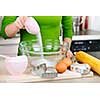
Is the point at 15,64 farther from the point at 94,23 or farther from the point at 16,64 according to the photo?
the point at 94,23

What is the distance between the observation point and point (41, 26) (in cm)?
69

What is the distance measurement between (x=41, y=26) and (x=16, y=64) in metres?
0.15

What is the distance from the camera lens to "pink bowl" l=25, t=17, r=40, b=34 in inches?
26.9

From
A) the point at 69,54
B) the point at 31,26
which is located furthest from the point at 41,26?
the point at 69,54

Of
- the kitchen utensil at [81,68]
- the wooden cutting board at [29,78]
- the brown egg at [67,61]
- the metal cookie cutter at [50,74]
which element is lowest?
the wooden cutting board at [29,78]

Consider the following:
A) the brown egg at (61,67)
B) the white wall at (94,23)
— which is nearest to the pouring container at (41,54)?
the brown egg at (61,67)

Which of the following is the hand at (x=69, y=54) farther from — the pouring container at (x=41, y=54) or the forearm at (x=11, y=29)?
the forearm at (x=11, y=29)

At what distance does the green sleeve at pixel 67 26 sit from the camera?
69 centimetres

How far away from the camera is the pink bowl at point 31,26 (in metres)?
0.68

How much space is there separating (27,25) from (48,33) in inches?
2.9

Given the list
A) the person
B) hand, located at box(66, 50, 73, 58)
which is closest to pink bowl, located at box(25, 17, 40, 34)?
the person

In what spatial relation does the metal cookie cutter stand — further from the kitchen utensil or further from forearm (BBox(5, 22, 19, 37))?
forearm (BBox(5, 22, 19, 37))

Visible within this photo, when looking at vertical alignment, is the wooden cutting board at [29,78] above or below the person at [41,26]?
below
